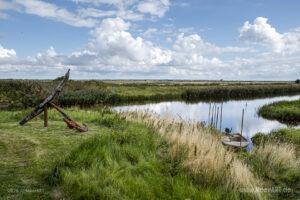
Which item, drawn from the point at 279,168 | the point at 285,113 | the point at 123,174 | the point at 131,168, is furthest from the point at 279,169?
the point at 285,113

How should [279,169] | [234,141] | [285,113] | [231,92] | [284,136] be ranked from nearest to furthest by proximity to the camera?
[279,169], [234,141], [284,136], [285,113], [231,92]

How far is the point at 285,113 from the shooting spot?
35.7m

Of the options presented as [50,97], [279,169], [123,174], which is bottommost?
[279,169]

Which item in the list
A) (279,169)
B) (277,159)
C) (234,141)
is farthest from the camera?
(234,141)

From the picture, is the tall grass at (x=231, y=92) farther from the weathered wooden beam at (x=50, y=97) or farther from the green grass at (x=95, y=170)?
the green grass at (x=95, y=170)

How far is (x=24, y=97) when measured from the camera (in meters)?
44.8

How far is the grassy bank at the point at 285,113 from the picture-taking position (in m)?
34.4

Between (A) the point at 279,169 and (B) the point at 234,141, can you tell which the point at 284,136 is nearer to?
(B) the point at 234,141

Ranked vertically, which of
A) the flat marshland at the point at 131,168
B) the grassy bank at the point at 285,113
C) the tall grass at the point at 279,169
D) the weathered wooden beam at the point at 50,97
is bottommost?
the grassy bank at the point at 285,113

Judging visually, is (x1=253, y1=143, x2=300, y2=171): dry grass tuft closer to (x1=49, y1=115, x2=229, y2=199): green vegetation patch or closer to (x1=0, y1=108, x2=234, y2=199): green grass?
(x1=0, y1=108, x2=234, y2=199): green grass

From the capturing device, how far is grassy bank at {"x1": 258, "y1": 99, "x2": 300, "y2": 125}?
113ft

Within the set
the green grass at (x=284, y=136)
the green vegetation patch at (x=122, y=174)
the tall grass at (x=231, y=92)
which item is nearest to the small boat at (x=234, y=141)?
the green grass at (x=284, y=136)

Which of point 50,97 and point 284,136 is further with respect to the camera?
point 284,136

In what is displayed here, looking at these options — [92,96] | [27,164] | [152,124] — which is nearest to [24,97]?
[92,96]
